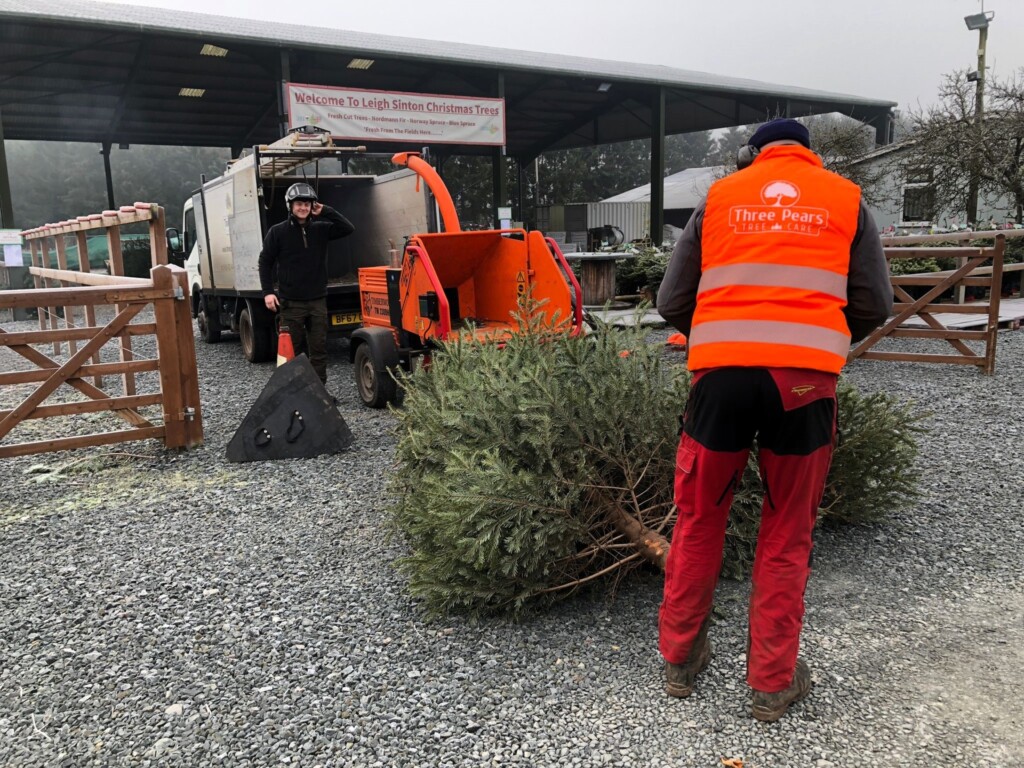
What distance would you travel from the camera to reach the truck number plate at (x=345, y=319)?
9914 mm

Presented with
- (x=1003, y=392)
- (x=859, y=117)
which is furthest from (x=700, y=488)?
(x=859, y=117)

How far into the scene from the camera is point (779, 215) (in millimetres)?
2510

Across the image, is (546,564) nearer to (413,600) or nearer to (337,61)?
(413,600)

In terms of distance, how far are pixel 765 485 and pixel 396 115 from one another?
1655 cm

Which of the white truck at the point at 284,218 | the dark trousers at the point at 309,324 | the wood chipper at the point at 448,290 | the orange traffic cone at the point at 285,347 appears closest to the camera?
the wood chipper at the point at 448,290

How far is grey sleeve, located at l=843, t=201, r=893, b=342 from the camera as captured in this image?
2.57 m

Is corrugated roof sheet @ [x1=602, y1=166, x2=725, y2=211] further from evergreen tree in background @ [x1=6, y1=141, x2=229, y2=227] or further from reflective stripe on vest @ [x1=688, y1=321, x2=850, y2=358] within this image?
reflective stripe on vest @ [x1=688, y1=321, x2=850, y2=358]

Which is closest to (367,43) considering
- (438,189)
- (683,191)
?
(438,189)

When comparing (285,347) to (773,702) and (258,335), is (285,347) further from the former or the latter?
(773,702)

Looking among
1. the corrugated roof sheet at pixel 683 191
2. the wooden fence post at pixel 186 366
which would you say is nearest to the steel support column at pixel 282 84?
the wooden fence post at pixel 186 366

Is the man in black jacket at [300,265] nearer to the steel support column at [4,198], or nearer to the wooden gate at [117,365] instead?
the wooden gate at [117,365]

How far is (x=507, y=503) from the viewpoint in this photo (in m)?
3.14

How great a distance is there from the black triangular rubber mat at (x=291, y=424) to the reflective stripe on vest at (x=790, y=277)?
4.17m

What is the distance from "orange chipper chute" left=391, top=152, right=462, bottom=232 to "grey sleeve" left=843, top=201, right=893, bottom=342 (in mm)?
5389
